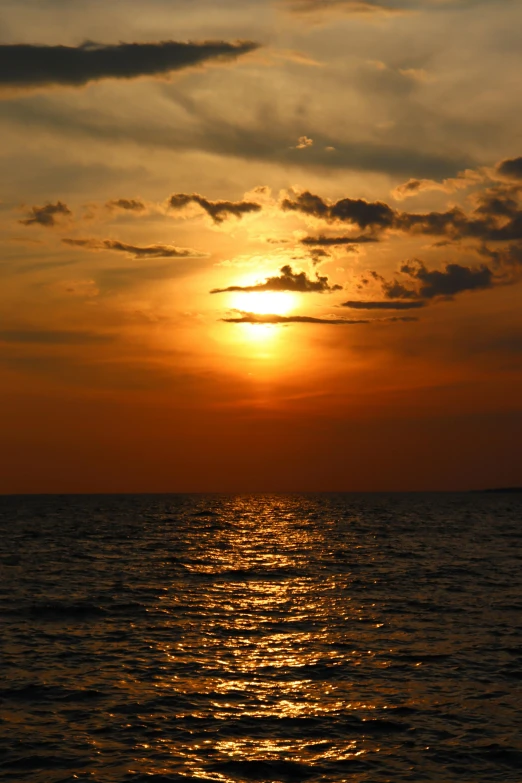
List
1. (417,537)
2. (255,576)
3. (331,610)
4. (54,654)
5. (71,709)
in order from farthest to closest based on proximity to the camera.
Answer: (417,537) < (255,576) < (331,610) < (54,654) < (71,709)

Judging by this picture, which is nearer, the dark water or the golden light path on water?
the dark water

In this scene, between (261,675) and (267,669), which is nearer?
(261,675)

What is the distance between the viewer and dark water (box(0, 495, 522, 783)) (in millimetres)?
20938

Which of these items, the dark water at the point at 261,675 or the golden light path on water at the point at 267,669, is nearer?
the dark water at the point at 261,675

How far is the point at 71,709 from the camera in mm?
24938

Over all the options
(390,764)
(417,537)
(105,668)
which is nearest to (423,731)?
(390,764)

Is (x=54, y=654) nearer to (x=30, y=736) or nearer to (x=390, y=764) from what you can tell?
(x=30, y=736)

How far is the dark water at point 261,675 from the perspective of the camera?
20.9m

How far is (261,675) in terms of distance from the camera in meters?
29.0

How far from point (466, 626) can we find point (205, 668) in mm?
13890

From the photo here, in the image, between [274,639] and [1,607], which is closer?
[274,639]

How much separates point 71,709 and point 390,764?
10.0m

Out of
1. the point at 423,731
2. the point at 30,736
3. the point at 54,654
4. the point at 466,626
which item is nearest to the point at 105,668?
the point at 54,654

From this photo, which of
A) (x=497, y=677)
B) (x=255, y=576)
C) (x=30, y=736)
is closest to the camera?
(x=30, y=736)
